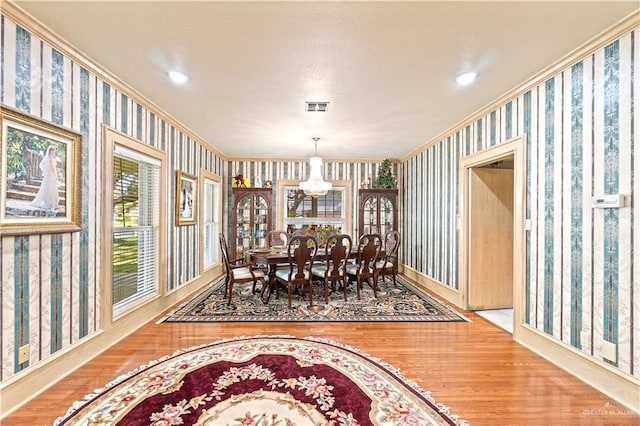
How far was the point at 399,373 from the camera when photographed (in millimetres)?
2150

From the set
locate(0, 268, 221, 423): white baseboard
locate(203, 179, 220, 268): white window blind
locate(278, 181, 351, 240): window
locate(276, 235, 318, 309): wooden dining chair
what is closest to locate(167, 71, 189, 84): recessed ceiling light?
locate(276, 235, 318, 309): wooden dining chair

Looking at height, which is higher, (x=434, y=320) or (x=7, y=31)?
(x=7, y=31)

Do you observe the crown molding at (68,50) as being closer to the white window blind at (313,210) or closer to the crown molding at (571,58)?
the white window blind at (313,210)

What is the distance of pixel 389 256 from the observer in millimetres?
4527

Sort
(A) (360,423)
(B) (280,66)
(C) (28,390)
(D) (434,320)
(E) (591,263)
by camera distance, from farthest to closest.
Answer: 1. (D) (434,320)
2. (B) (280,66)
3. (E) (591,263)
4. (C) (28,390)
5. (A) (360,423)

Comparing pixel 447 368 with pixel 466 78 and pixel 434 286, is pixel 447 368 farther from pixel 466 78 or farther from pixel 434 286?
pixel 466 78

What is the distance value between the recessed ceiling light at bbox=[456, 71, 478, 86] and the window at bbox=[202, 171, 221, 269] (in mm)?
4161

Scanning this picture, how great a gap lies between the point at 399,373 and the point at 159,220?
317 cm

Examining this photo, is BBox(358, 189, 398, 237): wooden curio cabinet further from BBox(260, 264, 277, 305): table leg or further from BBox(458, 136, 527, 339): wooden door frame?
BBox(458, 136, 527, 339): wooden door frame

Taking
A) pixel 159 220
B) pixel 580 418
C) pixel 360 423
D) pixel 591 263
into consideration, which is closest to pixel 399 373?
pixel 360 423

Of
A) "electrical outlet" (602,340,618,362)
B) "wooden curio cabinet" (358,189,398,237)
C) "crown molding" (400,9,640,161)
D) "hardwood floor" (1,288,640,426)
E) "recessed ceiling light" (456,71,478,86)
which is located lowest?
"hardwood floor" (1,288,640,426)

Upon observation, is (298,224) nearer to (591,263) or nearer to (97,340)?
(97,340)

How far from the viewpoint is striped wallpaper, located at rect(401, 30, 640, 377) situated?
1804 mm

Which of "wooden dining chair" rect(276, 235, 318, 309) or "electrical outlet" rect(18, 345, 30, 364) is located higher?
"wooden dining chair" rect(276, 235, 318, 309)
